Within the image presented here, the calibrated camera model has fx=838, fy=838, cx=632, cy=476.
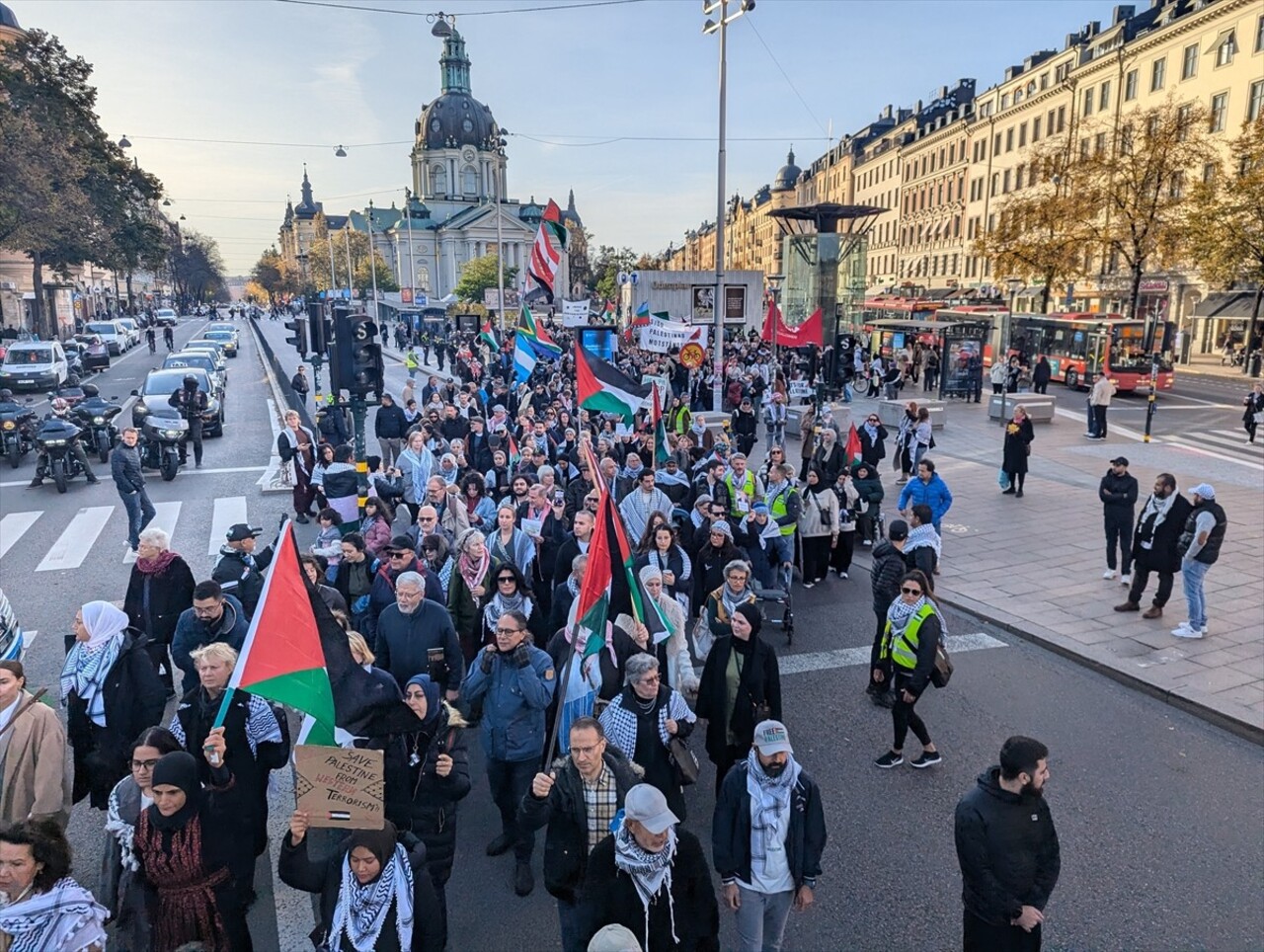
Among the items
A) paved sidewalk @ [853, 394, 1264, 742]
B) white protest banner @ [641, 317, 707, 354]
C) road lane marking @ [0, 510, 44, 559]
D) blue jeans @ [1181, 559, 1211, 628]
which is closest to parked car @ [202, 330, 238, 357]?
road lane marking @ [0, 510, 44, 559]

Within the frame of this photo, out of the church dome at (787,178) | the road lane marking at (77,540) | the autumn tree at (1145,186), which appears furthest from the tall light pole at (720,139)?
the church dome at (787,178)

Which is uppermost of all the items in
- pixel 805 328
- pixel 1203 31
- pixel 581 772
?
pixel 1203 31

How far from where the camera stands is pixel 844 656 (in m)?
8.54

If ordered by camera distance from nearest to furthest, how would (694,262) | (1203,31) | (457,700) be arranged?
(457,700), (1203,31), (694,262)

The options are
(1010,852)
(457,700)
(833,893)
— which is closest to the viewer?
(1010,852)

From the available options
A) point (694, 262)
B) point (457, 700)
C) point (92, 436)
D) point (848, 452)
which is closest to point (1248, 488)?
point (848, 452)

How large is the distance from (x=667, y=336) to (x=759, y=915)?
13945 mm

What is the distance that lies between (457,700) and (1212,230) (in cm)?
3915

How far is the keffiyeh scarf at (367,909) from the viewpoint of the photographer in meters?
3.42

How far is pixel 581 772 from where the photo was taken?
13.0ft

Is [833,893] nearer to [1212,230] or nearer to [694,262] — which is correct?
[1212,230]

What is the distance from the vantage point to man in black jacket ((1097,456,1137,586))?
993 centimetres

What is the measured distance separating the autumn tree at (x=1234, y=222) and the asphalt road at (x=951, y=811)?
33218 millimetres

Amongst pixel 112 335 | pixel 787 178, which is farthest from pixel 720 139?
pixel 787 178
